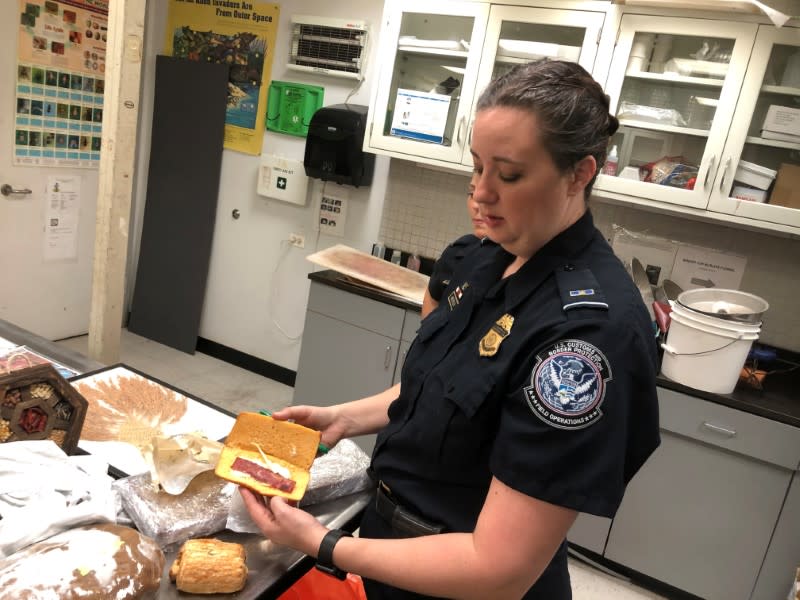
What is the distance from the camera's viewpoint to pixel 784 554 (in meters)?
2.22

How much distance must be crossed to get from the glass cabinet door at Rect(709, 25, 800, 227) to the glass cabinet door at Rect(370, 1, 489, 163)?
3.47ft

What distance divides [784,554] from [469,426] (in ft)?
6.47

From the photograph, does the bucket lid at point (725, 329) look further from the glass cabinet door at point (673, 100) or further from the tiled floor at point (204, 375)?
the tiled floor at point (204, 375)

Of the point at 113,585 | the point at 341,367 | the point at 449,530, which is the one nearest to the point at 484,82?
the point at 341,367

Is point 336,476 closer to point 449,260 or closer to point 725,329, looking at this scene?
point 449,260

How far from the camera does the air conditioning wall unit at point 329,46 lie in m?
3.24

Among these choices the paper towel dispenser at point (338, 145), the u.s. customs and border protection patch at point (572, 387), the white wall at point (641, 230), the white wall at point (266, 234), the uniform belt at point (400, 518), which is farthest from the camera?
the white wall at point (266, 234)

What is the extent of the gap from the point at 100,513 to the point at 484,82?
228 centimetres

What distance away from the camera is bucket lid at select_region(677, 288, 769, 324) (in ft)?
7.09

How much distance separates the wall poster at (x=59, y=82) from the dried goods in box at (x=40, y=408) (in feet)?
8.87

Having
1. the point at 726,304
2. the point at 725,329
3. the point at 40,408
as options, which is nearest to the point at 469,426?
the point at 40,408

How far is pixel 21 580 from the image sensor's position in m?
0.77

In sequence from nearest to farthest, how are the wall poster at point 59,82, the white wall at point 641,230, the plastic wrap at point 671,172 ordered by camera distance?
the plastic wrap at point 671,172 < the white wall at point 641,230 < the wall poster at point 59,82

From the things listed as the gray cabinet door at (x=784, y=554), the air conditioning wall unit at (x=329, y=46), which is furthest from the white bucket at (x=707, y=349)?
the air conditioning wall unit at (x=329, y=46)
